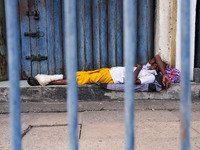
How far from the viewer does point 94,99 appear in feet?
9.60

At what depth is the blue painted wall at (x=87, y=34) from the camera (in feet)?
11.3

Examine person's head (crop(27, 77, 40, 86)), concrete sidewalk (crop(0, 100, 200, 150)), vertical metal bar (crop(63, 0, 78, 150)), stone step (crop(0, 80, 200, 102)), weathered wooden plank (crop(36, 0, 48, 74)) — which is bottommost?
concrete sidewalk (crop(0, 100, 200, 150))

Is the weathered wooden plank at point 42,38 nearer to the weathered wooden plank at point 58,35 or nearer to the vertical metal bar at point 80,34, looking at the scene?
the weathered wooden plank at point 58,35

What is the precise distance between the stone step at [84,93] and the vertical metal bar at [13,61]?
89.2 inches

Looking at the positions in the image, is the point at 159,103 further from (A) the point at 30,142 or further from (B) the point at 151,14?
(A) the point at 30,142

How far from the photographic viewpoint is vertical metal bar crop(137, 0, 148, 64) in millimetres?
3434

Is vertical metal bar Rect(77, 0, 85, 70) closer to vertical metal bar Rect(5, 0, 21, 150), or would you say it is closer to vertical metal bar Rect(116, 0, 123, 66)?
vertical metal bar Rect(116, 0, 123, 66)

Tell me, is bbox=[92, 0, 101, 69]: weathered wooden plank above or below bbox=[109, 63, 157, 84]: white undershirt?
above

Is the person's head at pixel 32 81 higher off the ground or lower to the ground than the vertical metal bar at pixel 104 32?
lower

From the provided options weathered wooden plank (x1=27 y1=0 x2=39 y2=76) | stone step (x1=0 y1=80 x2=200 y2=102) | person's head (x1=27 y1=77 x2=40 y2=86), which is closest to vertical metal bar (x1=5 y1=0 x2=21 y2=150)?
stone step (x1=0 y1=80 x2=200 y2=102)

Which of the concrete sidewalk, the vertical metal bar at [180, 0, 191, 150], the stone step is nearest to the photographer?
the vertical metal bar at [180, 0, 191, 150]

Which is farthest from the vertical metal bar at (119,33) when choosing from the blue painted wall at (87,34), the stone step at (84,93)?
the stone step at (84,93)

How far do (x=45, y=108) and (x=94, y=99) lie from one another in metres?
0.75

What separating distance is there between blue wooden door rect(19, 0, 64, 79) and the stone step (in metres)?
0.75
